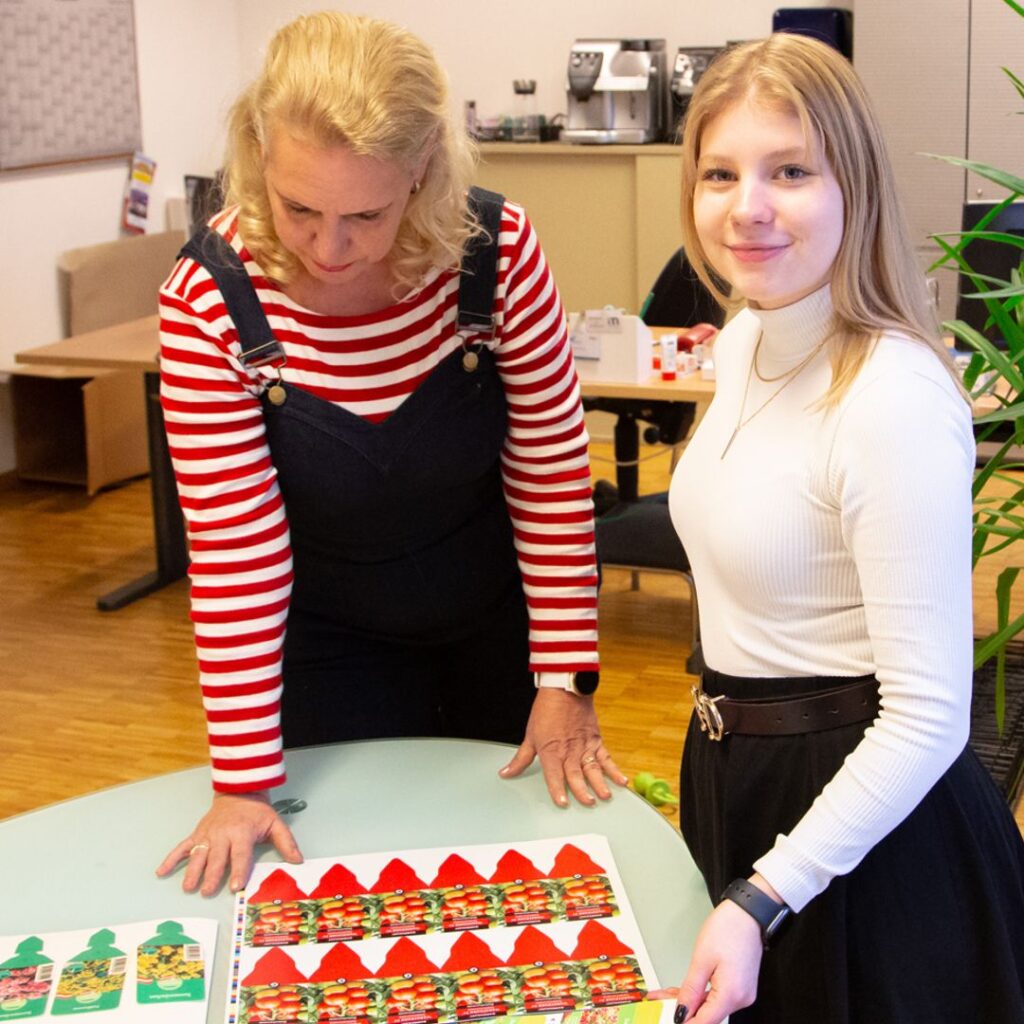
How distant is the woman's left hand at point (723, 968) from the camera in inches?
42.3

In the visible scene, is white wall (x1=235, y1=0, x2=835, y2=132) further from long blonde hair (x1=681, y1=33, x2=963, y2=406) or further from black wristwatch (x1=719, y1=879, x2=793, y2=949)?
black wristwatch (x1=719, y1=879, x2=793, y2=949)

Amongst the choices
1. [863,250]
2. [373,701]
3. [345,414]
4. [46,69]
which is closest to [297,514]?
[345,414]

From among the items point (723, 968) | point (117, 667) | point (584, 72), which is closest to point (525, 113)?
point (584, 72)

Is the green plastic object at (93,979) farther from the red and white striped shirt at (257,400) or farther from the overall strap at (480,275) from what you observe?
the overall strap at (480,275)

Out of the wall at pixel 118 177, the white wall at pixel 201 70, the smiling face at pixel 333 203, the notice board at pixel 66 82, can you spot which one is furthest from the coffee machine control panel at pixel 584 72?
the smiling face at pixel 333 203

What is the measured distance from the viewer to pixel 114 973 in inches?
48.3

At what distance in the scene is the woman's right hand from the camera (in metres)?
1.36

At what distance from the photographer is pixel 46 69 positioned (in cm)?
534

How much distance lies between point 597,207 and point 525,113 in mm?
670

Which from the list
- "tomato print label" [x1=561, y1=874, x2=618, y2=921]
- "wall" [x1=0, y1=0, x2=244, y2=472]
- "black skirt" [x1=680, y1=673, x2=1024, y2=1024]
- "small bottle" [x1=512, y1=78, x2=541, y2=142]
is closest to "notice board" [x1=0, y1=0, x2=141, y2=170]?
"wall" [x1=0, y1=0, x2=244, y2=472]

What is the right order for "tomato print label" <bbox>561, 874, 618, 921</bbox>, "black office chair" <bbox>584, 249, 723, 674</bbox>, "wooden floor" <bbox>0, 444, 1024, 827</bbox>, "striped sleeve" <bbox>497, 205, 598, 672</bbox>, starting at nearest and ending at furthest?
"tomato print label" <bbox>561, 874, 618, 921</bbox> < "striped sleeve" <bbox>497, 205, 598, 672</bbox> < "wooden floor" <bbox>0, 444, 1024, 827</bbox> < "black office chair" <bbox>584, 249, 723, 674</bbox>

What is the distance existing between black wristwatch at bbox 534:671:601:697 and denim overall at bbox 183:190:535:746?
11cm

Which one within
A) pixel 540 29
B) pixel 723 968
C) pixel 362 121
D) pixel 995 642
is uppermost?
pixel 540 29

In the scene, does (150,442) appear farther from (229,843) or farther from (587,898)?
(587,898)
